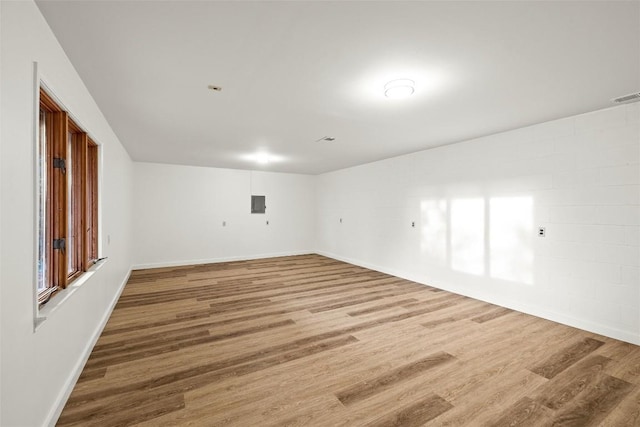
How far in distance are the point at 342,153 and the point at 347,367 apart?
155 inches

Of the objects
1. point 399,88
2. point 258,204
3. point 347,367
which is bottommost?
point 347,367

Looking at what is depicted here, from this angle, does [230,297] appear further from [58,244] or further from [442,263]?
[442,263]

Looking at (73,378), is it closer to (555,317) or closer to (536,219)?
(555,317)

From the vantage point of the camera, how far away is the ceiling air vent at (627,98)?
104 inches

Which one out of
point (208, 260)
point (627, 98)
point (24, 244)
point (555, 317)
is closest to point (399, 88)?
point (627, 98)

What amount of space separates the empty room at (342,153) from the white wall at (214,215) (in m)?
1.19

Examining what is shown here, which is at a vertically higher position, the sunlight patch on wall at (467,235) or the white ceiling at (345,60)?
the white ceiling at (345,60)

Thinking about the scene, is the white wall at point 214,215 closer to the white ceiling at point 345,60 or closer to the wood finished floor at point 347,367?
the wood finished floor at point 347,367

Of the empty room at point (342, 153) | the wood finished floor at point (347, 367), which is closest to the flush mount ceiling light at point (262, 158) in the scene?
the empty room at point (342, 153)

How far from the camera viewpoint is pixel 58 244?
6.63ft

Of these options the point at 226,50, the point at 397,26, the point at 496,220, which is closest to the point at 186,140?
the point at 226,50

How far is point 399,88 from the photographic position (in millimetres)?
2379

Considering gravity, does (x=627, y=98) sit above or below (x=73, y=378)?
above

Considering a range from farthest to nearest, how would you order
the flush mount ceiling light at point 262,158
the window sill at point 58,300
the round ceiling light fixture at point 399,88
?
1. the flush mount ceiling light at point 262,158
2. the round ceiling light fixture at point 399,88
3. the window sill at point 58,300
